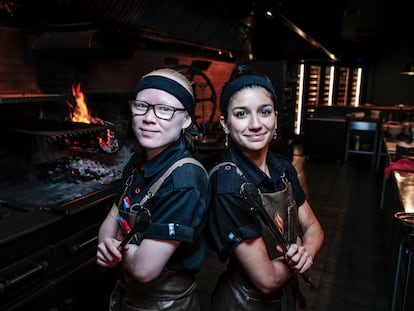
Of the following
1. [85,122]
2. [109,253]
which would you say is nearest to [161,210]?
[109,253]

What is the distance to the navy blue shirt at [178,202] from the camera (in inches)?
46.5

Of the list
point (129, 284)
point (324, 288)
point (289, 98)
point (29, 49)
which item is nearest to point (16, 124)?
point (29, 49)

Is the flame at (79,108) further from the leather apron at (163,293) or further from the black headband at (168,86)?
the leather apron at (163,293)

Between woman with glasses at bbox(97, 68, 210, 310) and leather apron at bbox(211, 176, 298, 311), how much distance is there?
0.14 metres

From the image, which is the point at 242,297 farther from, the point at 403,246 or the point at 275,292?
the point at 403,246

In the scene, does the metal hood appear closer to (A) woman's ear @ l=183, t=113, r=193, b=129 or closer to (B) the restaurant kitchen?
(B) the restaurant kitchen

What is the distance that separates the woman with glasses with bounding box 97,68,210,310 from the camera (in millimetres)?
1185

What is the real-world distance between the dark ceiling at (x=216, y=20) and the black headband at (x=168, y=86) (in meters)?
1.60

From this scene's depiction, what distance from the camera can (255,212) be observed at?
1.20 meters

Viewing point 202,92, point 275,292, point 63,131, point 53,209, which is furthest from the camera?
point 202,92

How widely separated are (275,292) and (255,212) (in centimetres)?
43

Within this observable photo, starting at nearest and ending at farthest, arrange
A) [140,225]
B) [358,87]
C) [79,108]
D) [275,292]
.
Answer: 1. [140,225]
2. [275,292]
3. [79,108]
4. [358,87]

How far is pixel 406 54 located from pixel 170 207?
11937 mm

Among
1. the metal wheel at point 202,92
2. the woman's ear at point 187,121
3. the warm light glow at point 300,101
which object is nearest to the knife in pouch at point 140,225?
the woman's ear at point 187,121
